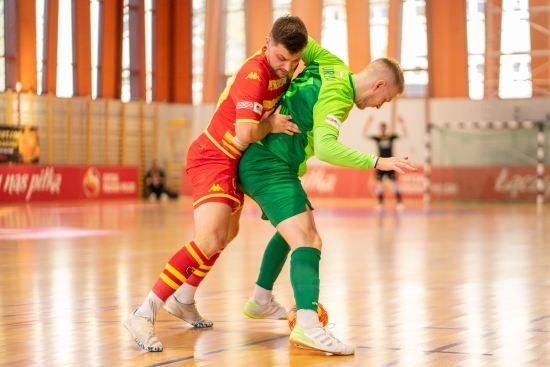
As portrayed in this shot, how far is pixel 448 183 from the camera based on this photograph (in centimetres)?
2350

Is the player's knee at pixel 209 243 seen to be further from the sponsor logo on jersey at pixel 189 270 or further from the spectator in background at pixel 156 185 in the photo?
the spectator in background at pixel 156 185

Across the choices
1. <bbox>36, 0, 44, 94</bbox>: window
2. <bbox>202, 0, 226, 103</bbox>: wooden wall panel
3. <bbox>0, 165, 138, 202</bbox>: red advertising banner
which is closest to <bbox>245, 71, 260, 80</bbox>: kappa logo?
<bbox>0, 165, 138, 202</bbox>: red advertising banner

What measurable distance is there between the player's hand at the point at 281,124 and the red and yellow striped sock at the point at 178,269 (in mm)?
686

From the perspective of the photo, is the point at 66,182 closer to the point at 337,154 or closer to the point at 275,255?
the point at 275,255

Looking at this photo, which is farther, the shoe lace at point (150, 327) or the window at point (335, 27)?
the window at point (335, 27)

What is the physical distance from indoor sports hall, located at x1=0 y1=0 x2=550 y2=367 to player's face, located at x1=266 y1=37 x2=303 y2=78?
187cm

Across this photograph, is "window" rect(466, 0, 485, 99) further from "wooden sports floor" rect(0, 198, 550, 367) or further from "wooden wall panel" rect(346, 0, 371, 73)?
"wooden sports floor" rect(0, 198, 550, 367)

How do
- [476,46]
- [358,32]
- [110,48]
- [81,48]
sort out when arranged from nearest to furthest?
[81,48]
[476,46]
[110,48]
[358,32]

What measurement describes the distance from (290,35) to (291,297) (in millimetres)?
2516

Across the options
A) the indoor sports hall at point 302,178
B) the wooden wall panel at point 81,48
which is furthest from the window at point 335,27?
the wooden wall panel at point 81,48

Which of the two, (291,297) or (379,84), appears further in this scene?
(291,297)

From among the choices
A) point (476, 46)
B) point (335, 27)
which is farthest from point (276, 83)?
point (335, 27)

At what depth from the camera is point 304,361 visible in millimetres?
3951

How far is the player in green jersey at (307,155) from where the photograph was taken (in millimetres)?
4074
